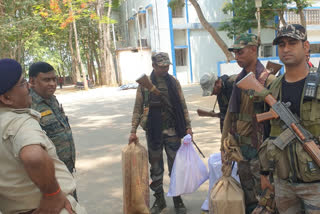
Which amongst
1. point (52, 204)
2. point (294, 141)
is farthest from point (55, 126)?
point (294, 141)

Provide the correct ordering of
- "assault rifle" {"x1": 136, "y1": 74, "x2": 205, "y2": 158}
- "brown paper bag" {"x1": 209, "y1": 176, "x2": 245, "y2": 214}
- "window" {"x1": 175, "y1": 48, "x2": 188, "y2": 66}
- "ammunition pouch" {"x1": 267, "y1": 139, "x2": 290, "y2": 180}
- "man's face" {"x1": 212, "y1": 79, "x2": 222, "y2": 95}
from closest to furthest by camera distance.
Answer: "ammunition pouch" {"x1": 267, "y1": 139, "x2": 290, "y2": 180} < "brown paper bag" {"x1": 209, "y1": 176, "x2": 245, "y2": 214} < "man's face" {"x1": 212, "y1": 79, "x2": 222, "y2": 95} < "assault rifle" {"x1": 136, "y1": 74, "x2": 205, "y2": 158} < "window" {"x1": 175, "y1": 48, "x2": 188, "y2": 66}

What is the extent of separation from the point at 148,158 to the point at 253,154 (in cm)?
129

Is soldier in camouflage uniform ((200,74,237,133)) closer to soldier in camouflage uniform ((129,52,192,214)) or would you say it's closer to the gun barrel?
the gun barrel

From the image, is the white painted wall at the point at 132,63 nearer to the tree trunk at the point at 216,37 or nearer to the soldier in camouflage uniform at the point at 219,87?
the tree trunk at the point at 216,37

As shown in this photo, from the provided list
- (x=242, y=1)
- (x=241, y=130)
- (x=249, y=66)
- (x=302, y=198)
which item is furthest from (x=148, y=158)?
(x=242, y=1)

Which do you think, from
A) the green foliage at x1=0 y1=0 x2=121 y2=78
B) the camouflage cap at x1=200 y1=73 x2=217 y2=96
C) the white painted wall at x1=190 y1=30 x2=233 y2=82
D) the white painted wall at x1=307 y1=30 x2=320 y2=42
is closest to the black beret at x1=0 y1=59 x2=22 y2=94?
the camouflage cap at x1=200 y1=73 x2=217 y2=96

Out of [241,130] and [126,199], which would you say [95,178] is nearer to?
[126,199]

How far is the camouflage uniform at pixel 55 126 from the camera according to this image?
2594 millimetres

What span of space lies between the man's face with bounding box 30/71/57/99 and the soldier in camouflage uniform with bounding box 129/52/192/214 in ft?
3.56

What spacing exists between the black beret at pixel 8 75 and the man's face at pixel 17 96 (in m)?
0.03

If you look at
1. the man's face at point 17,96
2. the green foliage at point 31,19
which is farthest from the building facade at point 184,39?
the man's face at point 17,96

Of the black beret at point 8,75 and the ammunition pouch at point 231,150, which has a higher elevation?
the black beret at point 8,75

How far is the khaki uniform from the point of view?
1.39 metres

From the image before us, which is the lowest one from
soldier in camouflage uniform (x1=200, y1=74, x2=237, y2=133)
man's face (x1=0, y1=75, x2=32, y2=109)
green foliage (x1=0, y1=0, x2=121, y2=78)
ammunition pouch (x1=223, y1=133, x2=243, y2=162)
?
ammunition pouch (x1=223, y1=133, x2=243, y2=162)
